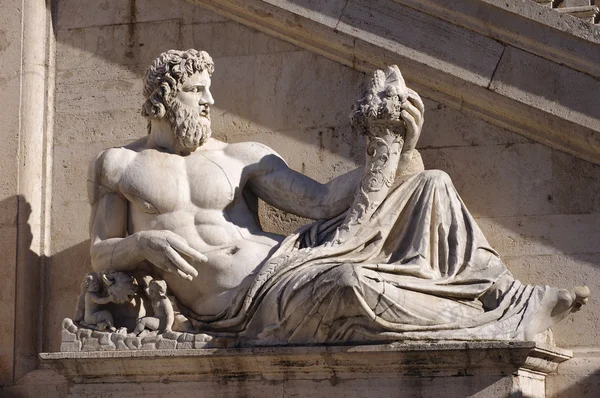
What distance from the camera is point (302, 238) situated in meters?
10.5

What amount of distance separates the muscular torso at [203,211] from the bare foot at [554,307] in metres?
1.63

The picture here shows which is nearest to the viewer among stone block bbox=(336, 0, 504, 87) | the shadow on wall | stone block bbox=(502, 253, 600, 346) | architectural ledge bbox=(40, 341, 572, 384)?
Result: architectural ledge bbox=(40, 341, 572, 384)

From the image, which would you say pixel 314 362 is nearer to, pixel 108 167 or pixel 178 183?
pixel 178 183

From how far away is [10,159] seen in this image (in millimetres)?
11578

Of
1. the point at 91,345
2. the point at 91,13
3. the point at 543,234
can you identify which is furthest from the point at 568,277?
the point at 91,13

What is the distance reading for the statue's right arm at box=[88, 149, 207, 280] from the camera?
33.9 feet

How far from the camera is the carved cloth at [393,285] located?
9789 millimetres

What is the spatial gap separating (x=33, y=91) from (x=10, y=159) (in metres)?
0.49

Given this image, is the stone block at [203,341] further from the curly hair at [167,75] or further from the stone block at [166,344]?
the curly hair at [167,75]

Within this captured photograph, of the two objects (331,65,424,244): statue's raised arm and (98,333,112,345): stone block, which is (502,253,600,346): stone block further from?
(98,333,112,345): stone block

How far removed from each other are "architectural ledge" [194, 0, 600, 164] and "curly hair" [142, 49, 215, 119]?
87 centimetres

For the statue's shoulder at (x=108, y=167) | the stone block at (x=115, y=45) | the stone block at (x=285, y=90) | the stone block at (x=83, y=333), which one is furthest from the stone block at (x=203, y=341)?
the stone block at (x=115, y=45)

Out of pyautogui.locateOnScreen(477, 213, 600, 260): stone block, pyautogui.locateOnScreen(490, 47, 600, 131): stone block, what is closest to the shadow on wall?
pyautogui.locateOnScreen(477, 213, 600, 260): stone block

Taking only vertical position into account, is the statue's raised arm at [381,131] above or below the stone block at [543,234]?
above
